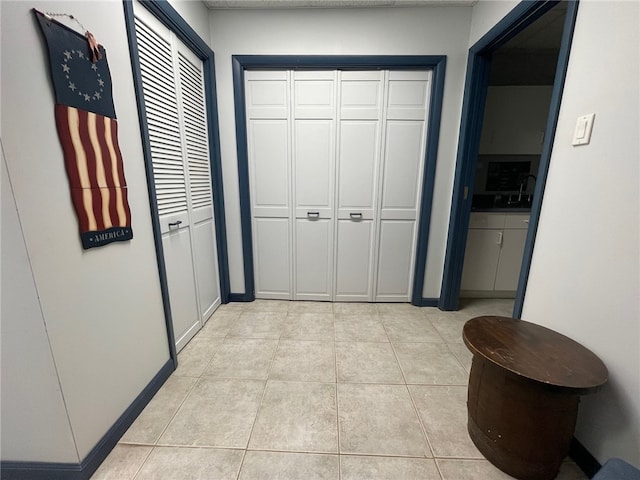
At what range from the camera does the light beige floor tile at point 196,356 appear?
5.46 ft

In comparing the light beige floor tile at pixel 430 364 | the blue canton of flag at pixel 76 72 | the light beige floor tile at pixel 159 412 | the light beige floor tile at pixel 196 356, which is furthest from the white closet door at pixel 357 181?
the blue canton of flag at pixel 76 72

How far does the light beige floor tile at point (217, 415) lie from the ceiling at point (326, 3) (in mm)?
2721

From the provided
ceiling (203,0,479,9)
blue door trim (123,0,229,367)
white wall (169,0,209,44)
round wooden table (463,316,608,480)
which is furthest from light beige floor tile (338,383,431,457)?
ceiling (203,0,479,9)

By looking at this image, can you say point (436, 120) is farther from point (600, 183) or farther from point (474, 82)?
point (600, 183)

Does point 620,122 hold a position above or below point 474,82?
below

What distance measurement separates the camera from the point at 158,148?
1.54m

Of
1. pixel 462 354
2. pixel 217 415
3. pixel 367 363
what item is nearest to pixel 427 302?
pixel 462 354

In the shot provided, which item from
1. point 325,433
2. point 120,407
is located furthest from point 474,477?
point 120,407

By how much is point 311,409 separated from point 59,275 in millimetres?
1274

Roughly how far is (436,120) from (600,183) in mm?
1364

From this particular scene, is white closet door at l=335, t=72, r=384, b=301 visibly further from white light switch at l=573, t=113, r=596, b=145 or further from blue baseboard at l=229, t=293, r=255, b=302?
white light switch at l=573, t=113, r=596, b=145

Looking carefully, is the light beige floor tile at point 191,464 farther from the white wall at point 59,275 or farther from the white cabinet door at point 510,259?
the white cabinet door at point 510,259

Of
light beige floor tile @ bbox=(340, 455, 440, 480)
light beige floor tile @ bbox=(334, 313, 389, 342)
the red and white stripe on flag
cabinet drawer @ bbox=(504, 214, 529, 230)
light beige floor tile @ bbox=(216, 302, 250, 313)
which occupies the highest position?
the red and white stripe on flag

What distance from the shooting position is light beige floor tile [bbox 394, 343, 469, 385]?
63.5 inches
